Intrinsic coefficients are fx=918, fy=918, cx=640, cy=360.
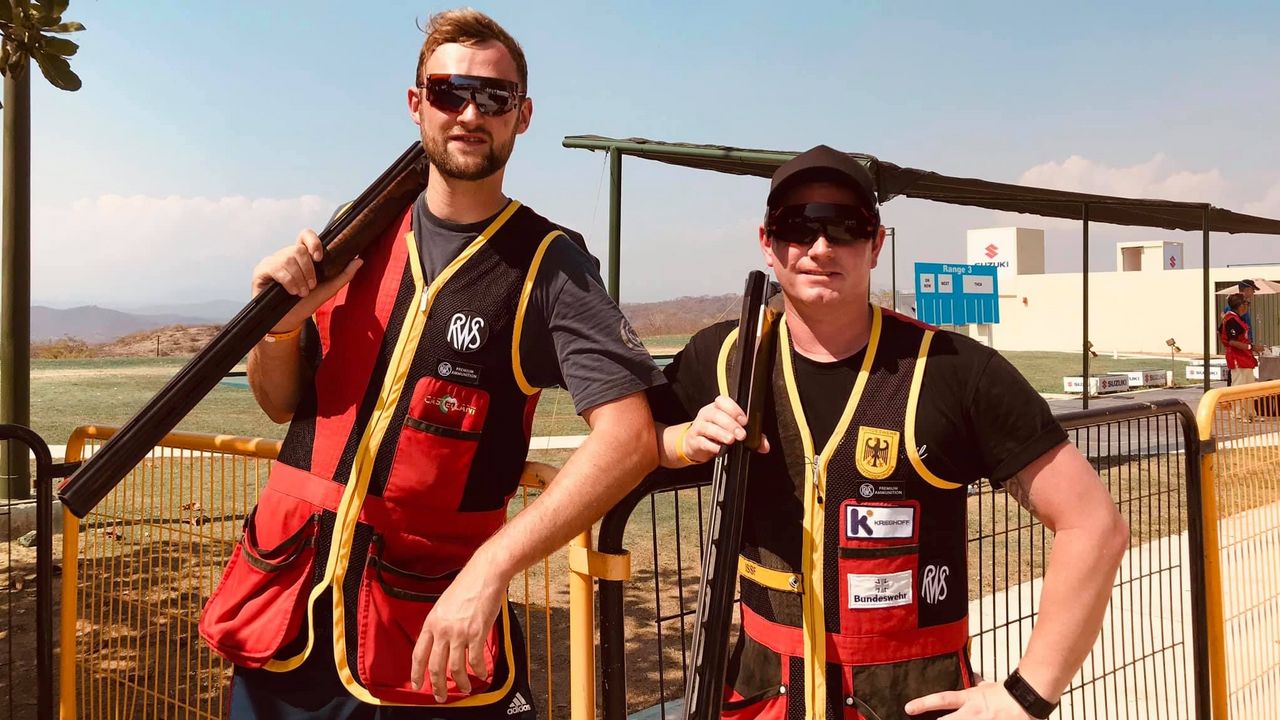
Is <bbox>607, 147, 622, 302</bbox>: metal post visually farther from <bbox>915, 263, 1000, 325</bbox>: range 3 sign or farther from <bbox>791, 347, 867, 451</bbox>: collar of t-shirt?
<bbox>915, 263, 1000, 325</bbox>: range 3 sign

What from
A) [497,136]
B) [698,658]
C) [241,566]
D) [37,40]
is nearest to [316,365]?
[241,566]

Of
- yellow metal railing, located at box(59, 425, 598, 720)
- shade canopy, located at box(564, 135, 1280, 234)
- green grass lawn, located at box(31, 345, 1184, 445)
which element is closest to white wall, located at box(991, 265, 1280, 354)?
green grass lawn, located at box(31, 345, 1184, 445)

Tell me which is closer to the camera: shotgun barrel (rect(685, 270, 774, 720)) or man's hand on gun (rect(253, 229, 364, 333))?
shotgun barrel (rect(685, 270, 774, 720))

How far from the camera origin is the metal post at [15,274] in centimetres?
745

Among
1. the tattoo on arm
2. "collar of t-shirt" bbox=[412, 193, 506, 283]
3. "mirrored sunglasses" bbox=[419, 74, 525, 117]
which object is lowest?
the tattoo on arm

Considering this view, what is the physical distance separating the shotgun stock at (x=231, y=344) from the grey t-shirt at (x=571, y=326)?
107 millimetres

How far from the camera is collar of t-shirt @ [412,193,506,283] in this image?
6.68 ft

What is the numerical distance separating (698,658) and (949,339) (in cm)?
88

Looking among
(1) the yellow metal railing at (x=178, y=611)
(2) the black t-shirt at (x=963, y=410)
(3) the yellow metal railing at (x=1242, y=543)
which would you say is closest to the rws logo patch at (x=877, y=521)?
(2) the black t-shirt at (x=963, y=410)

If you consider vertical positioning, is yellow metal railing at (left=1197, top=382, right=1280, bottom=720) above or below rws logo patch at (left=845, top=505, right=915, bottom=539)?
below

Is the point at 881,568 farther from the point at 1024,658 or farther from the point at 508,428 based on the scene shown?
the point at 508,428

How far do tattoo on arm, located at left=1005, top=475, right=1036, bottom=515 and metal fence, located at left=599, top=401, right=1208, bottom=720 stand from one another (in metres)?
0.44

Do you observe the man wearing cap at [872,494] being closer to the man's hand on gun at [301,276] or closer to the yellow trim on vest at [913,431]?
the yellow trim on vest at [913,431]

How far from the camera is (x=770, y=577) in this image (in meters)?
2.00
